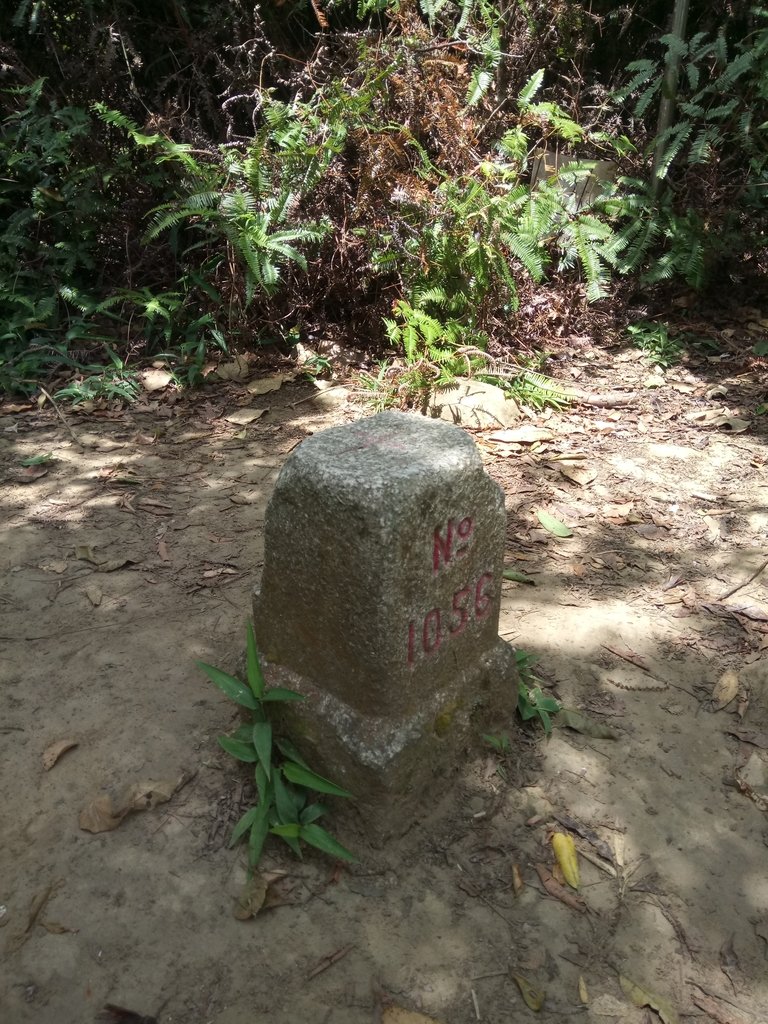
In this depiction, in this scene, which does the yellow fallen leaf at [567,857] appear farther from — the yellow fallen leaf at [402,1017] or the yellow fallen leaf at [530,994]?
the yellow fallen leaf at [402,1017]

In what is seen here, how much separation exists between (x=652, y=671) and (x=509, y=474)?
59.1 inches

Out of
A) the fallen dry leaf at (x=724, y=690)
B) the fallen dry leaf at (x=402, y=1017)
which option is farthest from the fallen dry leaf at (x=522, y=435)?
the fallen dry leaf at (x=402, y=1017)

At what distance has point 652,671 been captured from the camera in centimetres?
275

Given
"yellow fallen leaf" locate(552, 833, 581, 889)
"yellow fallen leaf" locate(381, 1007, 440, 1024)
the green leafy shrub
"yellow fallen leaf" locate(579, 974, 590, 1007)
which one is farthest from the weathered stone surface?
"yellow fallen leaf" locate(381, 1007, 440, 1024)

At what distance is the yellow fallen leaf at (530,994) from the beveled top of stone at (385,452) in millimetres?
1202

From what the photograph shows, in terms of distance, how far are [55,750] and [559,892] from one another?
1481 mm

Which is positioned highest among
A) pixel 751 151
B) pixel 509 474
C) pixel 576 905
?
pixel 751 151

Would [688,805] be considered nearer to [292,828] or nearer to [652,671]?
[652,671]

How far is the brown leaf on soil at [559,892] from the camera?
201 cm

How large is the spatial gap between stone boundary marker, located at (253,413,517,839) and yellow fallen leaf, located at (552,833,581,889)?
1.15 ft

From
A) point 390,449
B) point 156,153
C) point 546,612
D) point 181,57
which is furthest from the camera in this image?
point 181,57

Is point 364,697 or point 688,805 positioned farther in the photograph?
point 688,805

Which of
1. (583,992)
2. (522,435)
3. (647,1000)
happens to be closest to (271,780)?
(583,992)

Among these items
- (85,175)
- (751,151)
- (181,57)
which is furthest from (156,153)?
(751,151)
